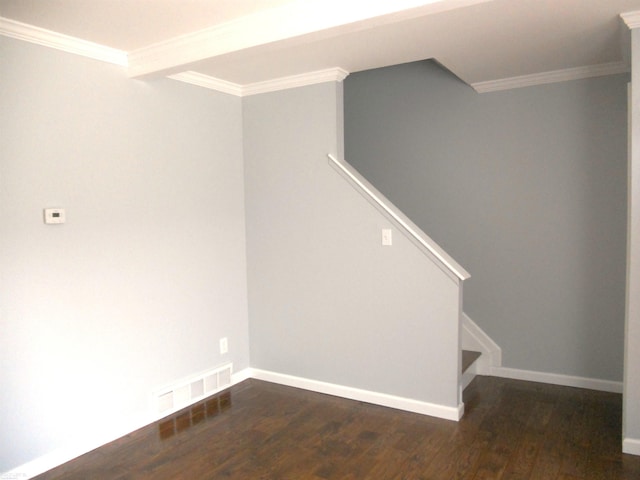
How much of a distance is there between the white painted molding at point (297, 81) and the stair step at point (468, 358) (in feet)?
7.32

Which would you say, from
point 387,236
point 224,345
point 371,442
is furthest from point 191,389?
point 387,236

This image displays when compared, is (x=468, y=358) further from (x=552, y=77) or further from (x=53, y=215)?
(x=53, y=215)

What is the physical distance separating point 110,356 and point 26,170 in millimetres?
1135

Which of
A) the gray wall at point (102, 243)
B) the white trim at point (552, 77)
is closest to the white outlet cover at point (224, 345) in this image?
the gray wall at point (102, 243)

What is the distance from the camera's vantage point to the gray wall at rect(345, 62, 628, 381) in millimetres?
A: 3398

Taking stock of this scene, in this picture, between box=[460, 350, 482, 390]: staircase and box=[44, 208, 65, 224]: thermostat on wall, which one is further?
box=[460, 350, 482, 390]: staircase

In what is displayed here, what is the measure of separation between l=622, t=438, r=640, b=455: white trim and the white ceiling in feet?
7.09

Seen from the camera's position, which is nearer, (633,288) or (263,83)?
(633,288)

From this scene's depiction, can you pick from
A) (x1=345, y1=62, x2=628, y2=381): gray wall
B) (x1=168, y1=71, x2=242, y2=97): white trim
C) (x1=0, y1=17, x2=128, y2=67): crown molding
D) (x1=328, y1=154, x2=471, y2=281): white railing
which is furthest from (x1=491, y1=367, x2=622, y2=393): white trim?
(x1=0, y1=17, x2=128, y2=67): crown molding

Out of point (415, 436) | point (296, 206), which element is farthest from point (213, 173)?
point (415, 436)

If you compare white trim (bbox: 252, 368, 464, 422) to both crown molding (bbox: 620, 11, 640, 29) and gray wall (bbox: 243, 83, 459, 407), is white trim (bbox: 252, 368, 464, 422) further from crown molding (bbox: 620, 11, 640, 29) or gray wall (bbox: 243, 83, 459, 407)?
crown molding (bbox: 620, 11, 640, 29)

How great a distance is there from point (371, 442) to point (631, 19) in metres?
2.61

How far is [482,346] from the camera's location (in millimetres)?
3857

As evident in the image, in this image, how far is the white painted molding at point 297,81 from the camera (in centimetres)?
333
